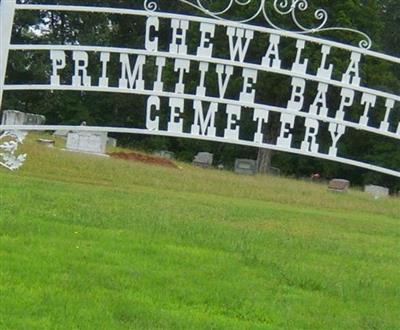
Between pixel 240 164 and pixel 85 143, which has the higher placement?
pixel 85 143

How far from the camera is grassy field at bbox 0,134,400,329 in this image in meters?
4.85

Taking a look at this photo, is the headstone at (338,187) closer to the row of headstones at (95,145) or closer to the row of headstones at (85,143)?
the row of headstones at (95,145)

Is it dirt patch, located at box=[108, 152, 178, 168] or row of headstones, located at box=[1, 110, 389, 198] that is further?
dirt patch, located at box=[108, 152, 178, 168]

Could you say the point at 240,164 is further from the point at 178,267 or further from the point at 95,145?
the point at 178,267

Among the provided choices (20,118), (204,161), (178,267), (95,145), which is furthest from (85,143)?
(178,267)

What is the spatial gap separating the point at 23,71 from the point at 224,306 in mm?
33011

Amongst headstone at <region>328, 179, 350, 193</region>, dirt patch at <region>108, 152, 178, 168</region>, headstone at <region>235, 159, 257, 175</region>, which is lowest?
headstone at <region>235, 159, 257, 175</region>

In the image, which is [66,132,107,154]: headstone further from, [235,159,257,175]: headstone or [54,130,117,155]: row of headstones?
[235,159,257,175]: headstone

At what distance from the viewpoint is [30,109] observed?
123 ft

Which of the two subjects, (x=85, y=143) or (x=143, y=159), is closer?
(x=85, y=143)

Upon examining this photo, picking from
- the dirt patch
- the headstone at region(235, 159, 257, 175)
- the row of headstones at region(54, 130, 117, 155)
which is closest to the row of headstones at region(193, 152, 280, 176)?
the headstone at region(235, 159, 257, 175)

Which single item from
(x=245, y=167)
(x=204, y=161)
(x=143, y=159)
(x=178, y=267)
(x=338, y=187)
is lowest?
(x=204, y=161)

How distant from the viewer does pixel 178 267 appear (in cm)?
617

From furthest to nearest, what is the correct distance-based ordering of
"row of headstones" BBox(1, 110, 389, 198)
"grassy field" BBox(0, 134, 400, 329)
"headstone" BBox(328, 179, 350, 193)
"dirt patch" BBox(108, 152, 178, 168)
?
"dirt patch" BBox(108, 152, 178, 168) → "row of headstones" BBox(1, 110, 389, 198) → "headstone" BBox(328, 179, 350, 193) → "grassy field" BBox(0, 134, 400, 329)
